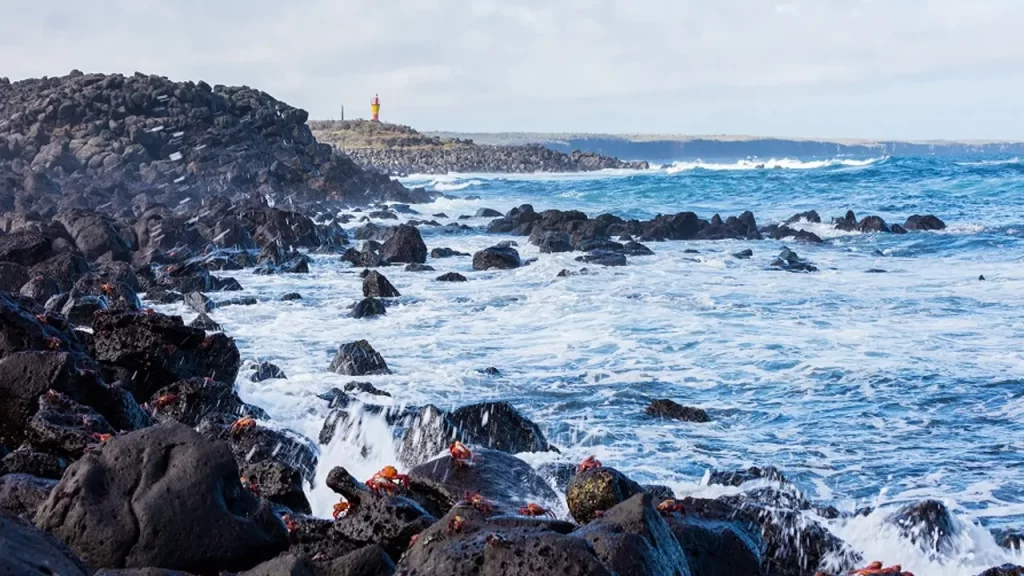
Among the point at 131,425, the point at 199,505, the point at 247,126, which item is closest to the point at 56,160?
the point at 247,126

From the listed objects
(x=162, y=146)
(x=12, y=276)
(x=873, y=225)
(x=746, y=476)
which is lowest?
(x=873, y=225)

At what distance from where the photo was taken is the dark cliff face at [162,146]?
38.4m

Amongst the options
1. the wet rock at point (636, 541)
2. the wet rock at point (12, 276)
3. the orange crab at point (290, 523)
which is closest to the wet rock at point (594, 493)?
the wet rock at point (636, 541)

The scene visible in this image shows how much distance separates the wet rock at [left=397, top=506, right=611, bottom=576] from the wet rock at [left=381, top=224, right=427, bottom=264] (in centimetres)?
1754

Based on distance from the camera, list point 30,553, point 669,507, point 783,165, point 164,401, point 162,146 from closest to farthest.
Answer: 1. point 30,553
2. point 669,507
3. point 164,401
4. point 162,146
5. point 783,165

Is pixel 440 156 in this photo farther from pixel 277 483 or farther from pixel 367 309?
pixel 277 483

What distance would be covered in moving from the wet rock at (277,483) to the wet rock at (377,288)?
409 inches

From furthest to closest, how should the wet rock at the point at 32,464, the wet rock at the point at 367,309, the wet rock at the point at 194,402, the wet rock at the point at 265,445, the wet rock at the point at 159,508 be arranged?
1. the wet rock at the point at 367,309
2. the wet rock at the point at 194,402
3. the wet rock at the point at 265,445
4. the wet rock at the point at 32,464
5. the wet rock at the point at 159,508

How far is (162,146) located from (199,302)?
95.4 ft

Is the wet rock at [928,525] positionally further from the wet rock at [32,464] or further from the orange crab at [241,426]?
the wet rock at [32,464]

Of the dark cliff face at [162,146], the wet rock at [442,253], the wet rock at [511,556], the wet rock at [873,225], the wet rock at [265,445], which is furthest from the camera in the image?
the dark cliff face at [162,146]

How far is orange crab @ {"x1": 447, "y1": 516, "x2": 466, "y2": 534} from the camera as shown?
3863 millimetres

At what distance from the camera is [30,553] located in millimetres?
2793

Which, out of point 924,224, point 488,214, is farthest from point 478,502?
point 488,214
